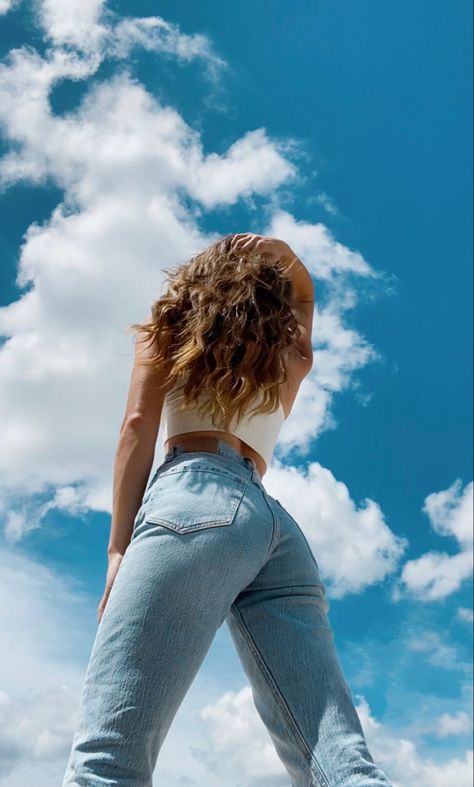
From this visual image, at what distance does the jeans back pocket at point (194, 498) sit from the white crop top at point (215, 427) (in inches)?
5.9

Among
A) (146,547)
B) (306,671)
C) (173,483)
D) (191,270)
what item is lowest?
(306,671)

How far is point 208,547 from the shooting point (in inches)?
60.3

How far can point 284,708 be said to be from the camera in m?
1.64

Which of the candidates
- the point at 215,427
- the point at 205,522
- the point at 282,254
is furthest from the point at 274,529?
the point at 282,254

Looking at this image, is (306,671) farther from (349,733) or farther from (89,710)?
(89,710)

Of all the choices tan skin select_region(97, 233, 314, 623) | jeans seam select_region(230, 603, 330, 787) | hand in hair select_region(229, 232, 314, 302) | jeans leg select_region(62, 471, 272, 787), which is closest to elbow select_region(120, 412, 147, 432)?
tan skin select_region(97, 233, 314, 623)

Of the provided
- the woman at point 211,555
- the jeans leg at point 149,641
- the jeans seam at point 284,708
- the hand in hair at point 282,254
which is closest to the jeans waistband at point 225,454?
the woman at point 211,555

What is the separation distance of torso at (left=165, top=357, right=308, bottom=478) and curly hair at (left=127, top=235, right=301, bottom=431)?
3 cm

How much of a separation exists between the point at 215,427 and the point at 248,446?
0.37 feet

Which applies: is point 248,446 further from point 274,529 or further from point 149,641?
point 149,641

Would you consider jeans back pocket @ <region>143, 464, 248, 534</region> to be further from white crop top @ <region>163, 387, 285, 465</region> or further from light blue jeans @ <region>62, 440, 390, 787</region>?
white crop top @ <region>163, 387, 285, 465</region>

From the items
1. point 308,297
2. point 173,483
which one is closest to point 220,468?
point 173,483

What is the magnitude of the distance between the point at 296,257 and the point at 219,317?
611 mm

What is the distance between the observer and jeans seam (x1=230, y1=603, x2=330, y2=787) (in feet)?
5.16
